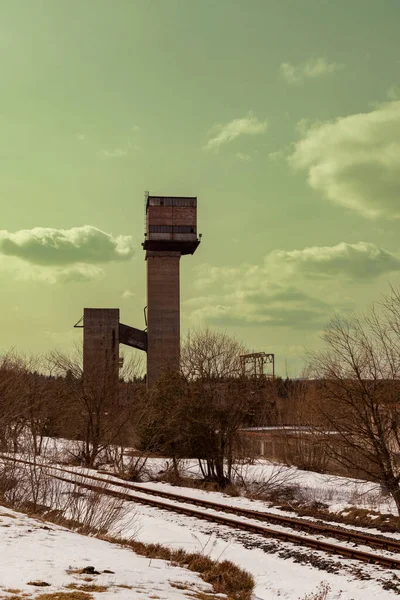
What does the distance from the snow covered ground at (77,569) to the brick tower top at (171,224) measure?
58.5m

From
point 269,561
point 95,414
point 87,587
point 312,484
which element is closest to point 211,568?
point 269,561

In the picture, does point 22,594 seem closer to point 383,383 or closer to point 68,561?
point 68,561

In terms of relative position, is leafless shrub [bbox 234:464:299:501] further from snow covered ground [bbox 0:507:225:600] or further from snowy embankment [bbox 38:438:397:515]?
snow covered ground [bbox 0:507:225:600]

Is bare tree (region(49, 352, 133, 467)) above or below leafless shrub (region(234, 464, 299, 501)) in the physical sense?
above

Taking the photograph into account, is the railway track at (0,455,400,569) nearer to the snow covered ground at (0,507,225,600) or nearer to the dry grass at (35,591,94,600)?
the snow covered ground at (0,507,225,600)

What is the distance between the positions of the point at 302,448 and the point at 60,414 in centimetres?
2033

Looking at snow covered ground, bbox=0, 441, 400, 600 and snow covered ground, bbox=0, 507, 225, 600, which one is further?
snow covered ground, bbox=0, 441, 400, 600

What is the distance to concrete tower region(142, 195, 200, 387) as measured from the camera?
6900cm

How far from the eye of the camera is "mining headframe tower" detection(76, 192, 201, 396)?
67688mm

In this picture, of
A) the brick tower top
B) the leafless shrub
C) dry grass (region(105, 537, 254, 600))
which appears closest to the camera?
dry grass (region(105, 537, 254, 600))

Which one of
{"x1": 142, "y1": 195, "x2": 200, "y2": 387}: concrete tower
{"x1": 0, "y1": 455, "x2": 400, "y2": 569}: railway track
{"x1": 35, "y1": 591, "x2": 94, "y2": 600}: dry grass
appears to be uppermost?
{"x1": 142, "y1": 195, "x2": 200, "y2": 387}: concrete tower

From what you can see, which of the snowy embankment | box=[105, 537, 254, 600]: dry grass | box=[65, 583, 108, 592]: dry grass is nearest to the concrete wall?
the snowy embankment

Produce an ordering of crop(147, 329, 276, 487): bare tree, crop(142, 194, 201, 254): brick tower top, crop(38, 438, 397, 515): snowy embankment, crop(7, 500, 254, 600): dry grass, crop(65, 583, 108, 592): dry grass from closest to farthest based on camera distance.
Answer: crop(65, 583, 108, 592): dry grass, crop(7, 500, 254, 600): dry grass, crop(38, 438, 397, 515): snowy embankment, crop(147, 329, 276, 487): bare tree, crop(142, 194, 201, 254): brick tower top

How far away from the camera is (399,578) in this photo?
39.1ft
